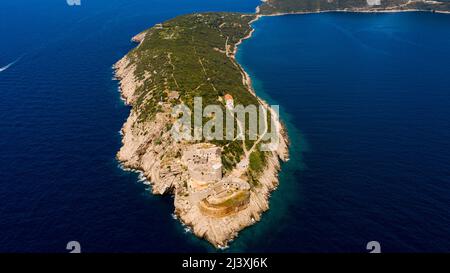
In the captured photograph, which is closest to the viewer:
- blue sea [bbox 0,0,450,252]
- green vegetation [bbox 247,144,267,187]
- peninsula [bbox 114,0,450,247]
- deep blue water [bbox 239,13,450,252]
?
blue sea [bbox 0,0,450,252]

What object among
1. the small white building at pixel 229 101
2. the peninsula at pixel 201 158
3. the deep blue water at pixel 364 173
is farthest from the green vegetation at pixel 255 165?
the small white building at pixel 229 101

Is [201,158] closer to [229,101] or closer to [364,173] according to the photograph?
[229,101]

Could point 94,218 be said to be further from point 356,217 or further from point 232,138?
point 356,217

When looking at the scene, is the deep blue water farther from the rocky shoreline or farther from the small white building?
the small white building

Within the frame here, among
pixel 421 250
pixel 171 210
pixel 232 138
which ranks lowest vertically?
pixel 421 250

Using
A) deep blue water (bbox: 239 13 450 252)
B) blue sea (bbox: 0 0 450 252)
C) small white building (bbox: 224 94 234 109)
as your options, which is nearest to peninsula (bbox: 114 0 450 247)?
small white building (bbox: 224 94 234 109)

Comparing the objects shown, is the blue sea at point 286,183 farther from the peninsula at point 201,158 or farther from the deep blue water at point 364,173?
the peninsula at point 201,158

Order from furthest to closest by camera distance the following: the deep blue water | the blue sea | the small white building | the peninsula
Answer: the small white building → the peninsula → the deep blue water → the blue sea
